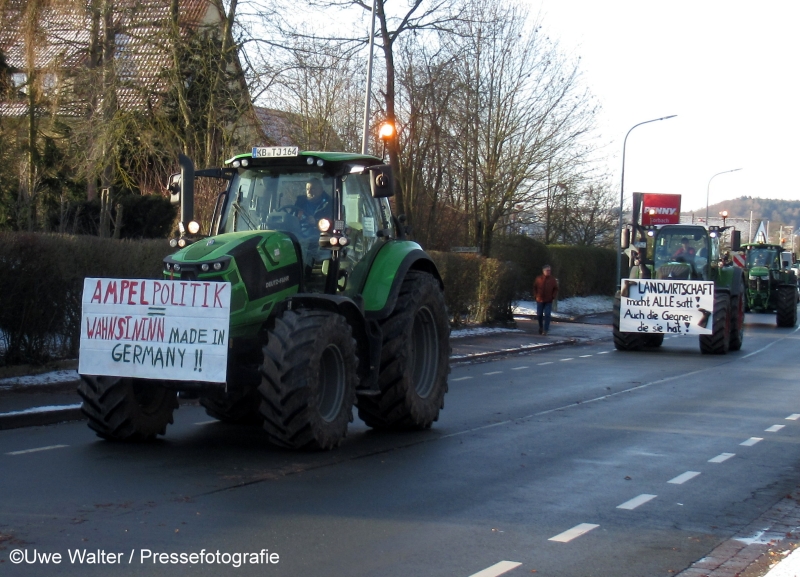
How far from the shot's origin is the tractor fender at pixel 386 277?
377 inches

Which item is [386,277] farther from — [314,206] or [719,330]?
[719,330]

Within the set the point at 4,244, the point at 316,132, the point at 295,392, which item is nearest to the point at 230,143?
the point at 316,132

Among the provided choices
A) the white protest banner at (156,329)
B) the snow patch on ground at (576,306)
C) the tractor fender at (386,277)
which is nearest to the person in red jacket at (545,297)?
the snow patch on ground at (576,306)

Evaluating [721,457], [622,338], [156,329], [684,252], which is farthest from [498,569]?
[684,252]

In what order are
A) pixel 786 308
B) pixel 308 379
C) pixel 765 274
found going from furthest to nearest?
pixel 765 274 → pixel 786 308 → pixel 308 379

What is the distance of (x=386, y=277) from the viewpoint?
981cm

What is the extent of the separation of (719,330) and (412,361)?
12436 millimetres

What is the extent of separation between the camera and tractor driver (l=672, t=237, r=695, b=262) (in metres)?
22.5

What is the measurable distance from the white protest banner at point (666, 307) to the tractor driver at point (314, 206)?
13.0m

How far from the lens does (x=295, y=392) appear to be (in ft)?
26.6

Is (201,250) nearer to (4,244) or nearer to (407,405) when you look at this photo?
(407,405)

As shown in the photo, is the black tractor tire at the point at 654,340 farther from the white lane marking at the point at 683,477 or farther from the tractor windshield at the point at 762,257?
the tractor windshield at the point at 762,257

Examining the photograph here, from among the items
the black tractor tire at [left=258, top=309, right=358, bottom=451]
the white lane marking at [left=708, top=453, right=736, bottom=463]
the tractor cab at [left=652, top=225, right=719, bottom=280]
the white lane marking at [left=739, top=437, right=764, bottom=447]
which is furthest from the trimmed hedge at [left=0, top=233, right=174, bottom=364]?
the tractor cab at [left=652, top=225, right=719, bottom=280]

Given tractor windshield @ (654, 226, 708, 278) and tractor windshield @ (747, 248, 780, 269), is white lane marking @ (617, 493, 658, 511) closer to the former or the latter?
tractor windshield @ (654, 226, 708, 278)
